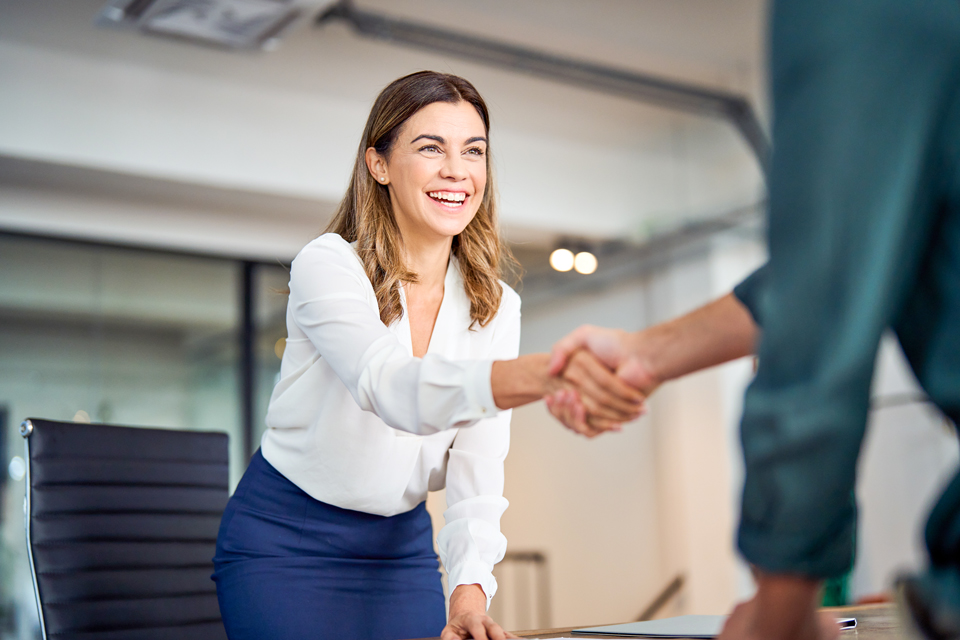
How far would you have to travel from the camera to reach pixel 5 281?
177 inches

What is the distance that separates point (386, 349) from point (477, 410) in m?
0.18

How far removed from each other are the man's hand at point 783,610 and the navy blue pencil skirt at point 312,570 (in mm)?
964

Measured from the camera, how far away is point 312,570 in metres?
1.44

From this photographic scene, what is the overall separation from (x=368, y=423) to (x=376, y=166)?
0.52 meters

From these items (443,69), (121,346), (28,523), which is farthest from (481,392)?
(121,346)

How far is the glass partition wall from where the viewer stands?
174 inches

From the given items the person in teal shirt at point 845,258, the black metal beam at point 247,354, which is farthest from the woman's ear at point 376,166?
the black metal beam at point 247,354

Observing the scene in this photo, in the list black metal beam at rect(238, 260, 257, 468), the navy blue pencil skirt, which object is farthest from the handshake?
black metal beam at rect(238, 260, 257, 468)

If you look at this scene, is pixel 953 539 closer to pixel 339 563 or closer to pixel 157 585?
pixel 339 563

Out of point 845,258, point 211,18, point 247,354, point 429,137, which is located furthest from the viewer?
point 247,354

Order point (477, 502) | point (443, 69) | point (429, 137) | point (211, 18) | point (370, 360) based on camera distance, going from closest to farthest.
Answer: point (370, 360)
point (477, 502)
point (429, 137)
point (211, 18)
point (443, 69)

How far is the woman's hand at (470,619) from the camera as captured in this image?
1154 millimetres

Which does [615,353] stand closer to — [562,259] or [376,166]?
[376,166]

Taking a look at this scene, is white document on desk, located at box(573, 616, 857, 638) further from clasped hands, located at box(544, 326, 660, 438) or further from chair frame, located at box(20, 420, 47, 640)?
chair frame, located at box(20, 420, 47, 640)
